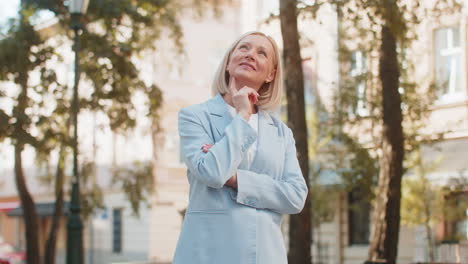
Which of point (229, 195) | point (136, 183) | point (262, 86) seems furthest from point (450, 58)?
point (229, 195)

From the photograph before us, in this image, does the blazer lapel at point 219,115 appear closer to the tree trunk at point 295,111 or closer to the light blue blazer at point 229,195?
the light blue blazer at point 229,195

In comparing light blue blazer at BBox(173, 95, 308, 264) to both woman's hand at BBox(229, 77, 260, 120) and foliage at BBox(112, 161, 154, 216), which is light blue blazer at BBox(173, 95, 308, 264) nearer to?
woman's hand at BBox(229, 77, 260, 120)

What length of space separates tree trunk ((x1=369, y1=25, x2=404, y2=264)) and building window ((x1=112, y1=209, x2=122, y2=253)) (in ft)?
71.0

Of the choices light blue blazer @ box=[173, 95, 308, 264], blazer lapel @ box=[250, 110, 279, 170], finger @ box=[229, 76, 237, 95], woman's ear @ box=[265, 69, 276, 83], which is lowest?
light blue blazer @ box=[173, 95, 308, 264]

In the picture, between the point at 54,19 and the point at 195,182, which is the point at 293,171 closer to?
the point at 195,182

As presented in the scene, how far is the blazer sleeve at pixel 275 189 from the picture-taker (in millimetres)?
2771

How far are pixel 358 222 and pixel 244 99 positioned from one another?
20.6 metres

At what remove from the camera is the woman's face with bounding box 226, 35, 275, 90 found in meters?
2.98

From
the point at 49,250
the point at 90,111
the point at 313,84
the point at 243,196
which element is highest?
the point at 313,84

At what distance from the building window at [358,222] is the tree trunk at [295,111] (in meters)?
12.4

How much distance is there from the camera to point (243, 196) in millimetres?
2758

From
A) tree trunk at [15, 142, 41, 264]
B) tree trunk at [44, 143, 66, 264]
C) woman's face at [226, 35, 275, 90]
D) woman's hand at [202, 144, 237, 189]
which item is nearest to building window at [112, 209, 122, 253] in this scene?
tree trunk at [44, 143, 66, 264]

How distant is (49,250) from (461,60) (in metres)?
11.0

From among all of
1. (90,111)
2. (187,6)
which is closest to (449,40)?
(187,6)
